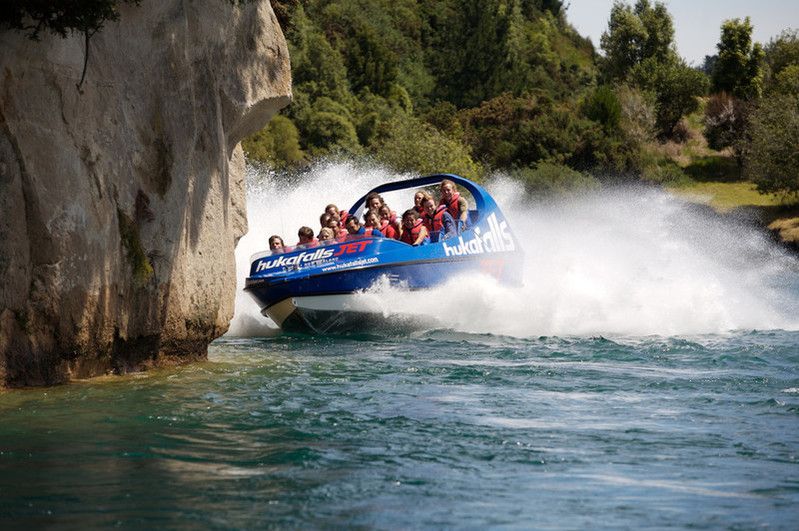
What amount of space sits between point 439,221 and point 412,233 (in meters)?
0.55

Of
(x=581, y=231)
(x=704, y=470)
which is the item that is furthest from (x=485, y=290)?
(x=581, y=231)

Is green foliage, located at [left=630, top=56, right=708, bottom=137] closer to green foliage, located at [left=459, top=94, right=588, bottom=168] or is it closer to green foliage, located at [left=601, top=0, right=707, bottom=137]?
green foliage, located at [left=601, top=0, right=707, bottom=137]

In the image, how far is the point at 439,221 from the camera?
18.2m

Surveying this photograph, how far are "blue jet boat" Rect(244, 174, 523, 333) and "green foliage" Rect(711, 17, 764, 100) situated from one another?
215 ft

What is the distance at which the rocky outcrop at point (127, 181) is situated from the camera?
1043 cm

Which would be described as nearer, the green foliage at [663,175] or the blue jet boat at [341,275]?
the blue jet boat at [341,275]

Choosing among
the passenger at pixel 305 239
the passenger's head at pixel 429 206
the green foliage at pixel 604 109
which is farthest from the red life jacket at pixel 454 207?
the green foliage at pixel 604 109

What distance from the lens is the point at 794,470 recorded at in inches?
309

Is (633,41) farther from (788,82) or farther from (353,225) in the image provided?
(353,225)

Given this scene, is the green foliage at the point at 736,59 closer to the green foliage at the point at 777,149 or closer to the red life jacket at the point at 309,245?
the green foliage at the point at 777,149

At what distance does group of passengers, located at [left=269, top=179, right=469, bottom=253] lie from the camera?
56.5 feet

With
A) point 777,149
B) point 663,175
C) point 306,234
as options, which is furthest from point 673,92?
point 306,234

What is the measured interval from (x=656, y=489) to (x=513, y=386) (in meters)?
4.30

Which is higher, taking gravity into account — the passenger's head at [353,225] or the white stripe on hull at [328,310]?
the passenger's head at [353,225]
